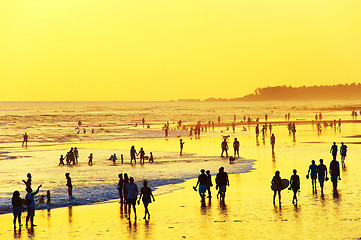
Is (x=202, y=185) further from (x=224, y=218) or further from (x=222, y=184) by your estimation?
(x=224, y=218)

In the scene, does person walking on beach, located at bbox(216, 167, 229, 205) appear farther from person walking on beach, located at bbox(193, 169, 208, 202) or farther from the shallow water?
person walking on beach, located at bbox(193, 169, 208, 202)

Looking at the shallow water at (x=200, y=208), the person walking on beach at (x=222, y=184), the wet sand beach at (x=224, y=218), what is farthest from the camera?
the person walking on beach at (x=222, y=184)

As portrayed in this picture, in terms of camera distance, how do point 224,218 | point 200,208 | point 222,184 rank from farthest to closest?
1. point 222,184
2. point 200,208
3. point 224,218

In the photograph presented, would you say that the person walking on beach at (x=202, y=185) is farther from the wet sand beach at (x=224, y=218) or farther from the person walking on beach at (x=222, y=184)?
the person walking on beach at (x=222, y=184)

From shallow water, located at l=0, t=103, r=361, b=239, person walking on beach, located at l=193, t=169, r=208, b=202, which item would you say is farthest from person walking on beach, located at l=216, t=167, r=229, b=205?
person walking on beach, located at l=193, t=169, r=208, b=202

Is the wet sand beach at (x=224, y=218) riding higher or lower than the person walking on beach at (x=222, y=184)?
lower

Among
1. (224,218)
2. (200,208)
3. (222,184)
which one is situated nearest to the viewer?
(224,218)

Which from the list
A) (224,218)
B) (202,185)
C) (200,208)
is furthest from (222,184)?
(224,218)

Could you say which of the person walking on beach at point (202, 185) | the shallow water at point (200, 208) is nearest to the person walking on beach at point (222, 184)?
the shallow water at point (200, 208)

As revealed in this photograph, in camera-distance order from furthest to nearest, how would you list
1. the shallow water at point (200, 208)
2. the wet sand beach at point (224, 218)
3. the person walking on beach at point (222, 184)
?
the person walking on beach at point (222, 184), the shallow water at point (200, 208), the wet sand beach at point (224, 218)

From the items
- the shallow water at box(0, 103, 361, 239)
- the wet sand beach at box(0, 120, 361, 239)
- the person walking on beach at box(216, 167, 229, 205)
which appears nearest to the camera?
the wet sand beach at box(0, 120, 361, 239)

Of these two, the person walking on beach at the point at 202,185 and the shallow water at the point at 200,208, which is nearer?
the shallow water at the point at 200,208

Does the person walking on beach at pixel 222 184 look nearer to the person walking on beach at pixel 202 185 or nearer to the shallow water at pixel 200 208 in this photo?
the shallow water at pixel 200 208

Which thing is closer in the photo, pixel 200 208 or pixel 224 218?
pixel 224 218
